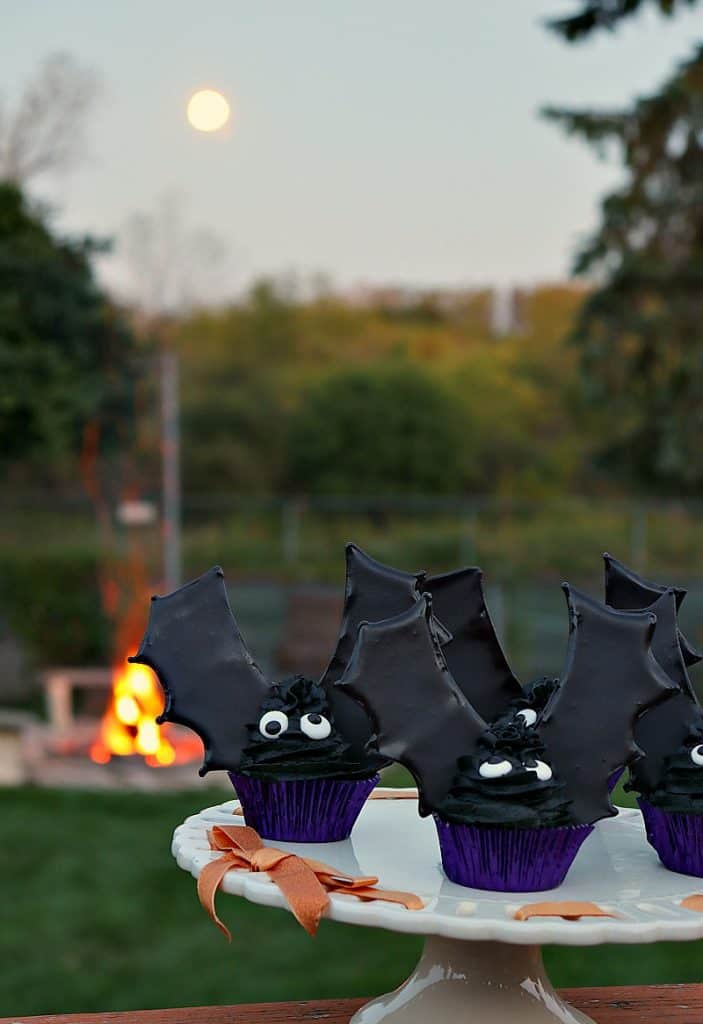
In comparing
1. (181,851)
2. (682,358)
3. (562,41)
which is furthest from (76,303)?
→ (181,851)

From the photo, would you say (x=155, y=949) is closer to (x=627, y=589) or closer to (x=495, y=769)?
(x=627, y=589)

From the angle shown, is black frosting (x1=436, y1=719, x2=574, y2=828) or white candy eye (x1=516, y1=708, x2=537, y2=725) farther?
white candy eye (x1=516, y1=708, x2=537, y2=725)

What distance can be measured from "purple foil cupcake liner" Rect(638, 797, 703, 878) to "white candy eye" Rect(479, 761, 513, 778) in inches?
7.6

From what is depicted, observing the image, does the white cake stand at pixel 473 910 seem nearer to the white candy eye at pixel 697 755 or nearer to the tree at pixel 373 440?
the white candy eye at pixel 697 755

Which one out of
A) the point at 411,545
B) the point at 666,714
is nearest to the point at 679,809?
the point at 666,714

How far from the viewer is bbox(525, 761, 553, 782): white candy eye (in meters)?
1.19

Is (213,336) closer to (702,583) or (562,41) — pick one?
(702,583)

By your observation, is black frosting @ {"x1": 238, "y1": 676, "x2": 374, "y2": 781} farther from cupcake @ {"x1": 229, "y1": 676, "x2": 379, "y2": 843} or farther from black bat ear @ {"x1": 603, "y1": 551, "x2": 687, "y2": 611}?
black bat ear @ {"x1": 603, "y1": 551, "x2": 687, "y2": 611}

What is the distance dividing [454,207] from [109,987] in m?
17.0

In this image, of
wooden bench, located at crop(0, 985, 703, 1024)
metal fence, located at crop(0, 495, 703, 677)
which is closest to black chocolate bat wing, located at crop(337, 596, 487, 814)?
wooden bench, located at crop(0, 985, 703, 1024)

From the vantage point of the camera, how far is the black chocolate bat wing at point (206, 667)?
1.39 m

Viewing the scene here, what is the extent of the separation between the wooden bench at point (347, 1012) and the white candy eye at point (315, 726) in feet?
1.19

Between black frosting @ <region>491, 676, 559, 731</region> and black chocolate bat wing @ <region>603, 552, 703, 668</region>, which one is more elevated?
black chocolate bat wing @ <region>603, 552, 703, 668</region>

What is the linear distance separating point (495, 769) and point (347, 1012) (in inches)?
20.1
